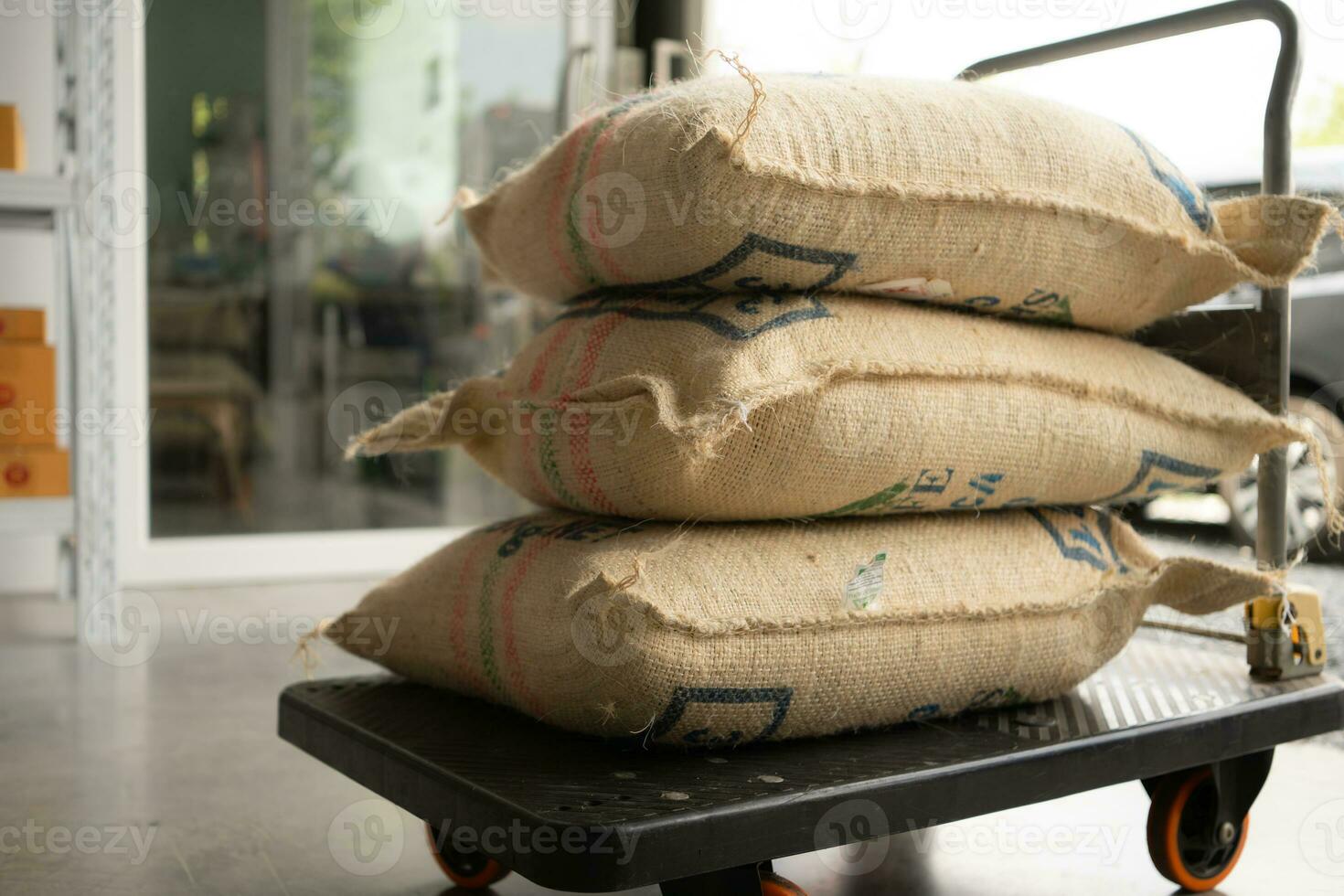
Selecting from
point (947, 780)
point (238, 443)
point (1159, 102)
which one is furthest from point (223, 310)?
point (947, 780)

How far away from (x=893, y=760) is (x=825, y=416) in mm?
274

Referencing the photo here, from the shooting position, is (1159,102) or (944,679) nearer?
(944,679)

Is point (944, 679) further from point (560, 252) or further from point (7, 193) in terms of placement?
point (7, 193)

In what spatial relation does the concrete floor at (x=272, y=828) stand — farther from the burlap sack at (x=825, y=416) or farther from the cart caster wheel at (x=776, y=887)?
the burlap sack at (x=825, y=416)

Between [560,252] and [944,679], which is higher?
[560,252]

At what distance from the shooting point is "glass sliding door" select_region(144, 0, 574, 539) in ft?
10.5

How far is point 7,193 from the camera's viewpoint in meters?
2.31

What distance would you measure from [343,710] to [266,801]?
0.47m

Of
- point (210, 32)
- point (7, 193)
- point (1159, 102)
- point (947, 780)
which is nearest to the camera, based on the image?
point (947, 780)

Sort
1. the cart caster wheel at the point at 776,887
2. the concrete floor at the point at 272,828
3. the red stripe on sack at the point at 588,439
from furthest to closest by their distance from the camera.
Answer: the concrete floor at the point at 272,828
the red stripe on sack at the point at 588,439
the cart caster wheel at the point at 776,887

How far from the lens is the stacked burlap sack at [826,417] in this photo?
37.3 inches

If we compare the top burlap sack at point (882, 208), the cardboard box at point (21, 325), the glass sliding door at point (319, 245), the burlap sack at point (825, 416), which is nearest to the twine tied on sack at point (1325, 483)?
the burlap sack at point (825, 416)

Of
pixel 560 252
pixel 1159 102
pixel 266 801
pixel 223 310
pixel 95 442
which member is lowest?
pixel 266 801

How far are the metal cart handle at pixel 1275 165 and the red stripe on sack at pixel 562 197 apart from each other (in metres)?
0.73
